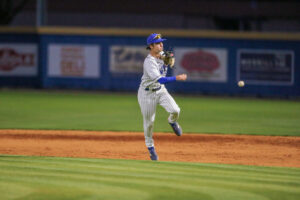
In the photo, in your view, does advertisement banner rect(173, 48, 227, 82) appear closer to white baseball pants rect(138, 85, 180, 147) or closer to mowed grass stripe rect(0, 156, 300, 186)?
white baseball pants rect(138, 85, 180, 147)

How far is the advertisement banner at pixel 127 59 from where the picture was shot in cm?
2397

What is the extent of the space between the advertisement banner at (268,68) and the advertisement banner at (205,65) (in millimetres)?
775

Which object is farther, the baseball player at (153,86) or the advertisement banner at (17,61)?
the advertisement banner at (17,61)

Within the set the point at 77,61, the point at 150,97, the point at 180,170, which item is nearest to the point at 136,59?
the point at 77,61

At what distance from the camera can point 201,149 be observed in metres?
10.4

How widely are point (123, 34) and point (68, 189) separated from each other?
1866 cm

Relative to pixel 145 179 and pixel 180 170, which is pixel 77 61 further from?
pixel 145 179

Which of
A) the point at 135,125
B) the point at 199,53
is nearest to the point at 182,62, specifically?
the point at 199,53

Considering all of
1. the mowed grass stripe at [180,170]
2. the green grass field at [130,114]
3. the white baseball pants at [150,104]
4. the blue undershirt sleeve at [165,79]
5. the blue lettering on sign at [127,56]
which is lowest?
the green grass field at [130,114]

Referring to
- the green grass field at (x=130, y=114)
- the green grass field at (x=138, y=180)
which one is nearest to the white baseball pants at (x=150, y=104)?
the green grass field at (x=138, y=180)

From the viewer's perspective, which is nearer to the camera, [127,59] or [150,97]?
[150,97]

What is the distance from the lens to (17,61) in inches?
980

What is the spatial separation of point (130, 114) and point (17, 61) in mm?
10077

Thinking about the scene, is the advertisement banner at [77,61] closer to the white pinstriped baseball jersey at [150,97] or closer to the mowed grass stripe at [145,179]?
the white pinstriped baseball jersey at [150,97]
